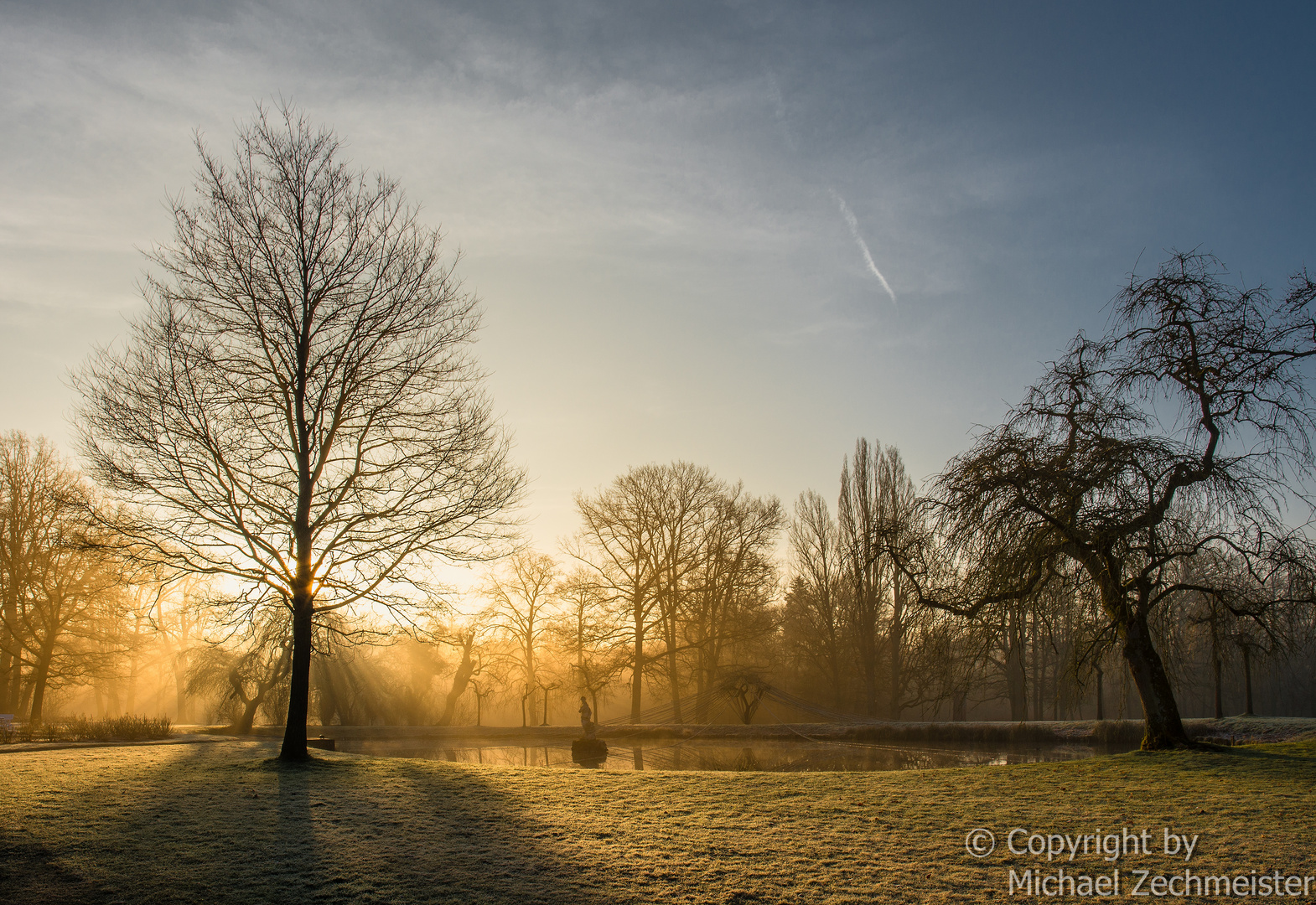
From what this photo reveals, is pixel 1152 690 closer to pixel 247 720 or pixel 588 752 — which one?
pixel 588 752

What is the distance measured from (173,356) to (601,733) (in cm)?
1838

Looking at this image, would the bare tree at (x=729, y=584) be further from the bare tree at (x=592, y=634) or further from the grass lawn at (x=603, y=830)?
the grass lawn at (x=603, y=830)

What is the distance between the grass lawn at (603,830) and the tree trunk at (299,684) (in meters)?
1.04

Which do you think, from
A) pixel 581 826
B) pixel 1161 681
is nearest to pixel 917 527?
pixel 1161 681

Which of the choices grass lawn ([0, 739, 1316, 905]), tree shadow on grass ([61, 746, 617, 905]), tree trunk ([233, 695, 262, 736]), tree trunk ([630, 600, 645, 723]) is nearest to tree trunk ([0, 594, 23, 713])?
tree trunk ([233, 695, 262, 736])

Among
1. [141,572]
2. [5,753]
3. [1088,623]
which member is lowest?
[5,753]

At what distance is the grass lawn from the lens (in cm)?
434

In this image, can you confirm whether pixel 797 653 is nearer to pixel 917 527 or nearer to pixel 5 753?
pixel 917 527

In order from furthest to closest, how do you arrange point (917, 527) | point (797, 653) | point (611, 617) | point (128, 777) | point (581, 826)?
point (797, 653), point (611, 617), point (917, 527), point (128, 777), point (581, 826)

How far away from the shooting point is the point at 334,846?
5203 mm

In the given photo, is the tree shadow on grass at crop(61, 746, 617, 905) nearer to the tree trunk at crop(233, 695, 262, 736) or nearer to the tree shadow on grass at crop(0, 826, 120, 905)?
the tree shadow on grass at crop(0, 826, 120, 905)

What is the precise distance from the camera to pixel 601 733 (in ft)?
78.4

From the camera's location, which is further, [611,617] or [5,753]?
[611,617]

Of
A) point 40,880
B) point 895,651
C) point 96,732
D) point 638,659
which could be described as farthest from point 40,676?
point 895,651
